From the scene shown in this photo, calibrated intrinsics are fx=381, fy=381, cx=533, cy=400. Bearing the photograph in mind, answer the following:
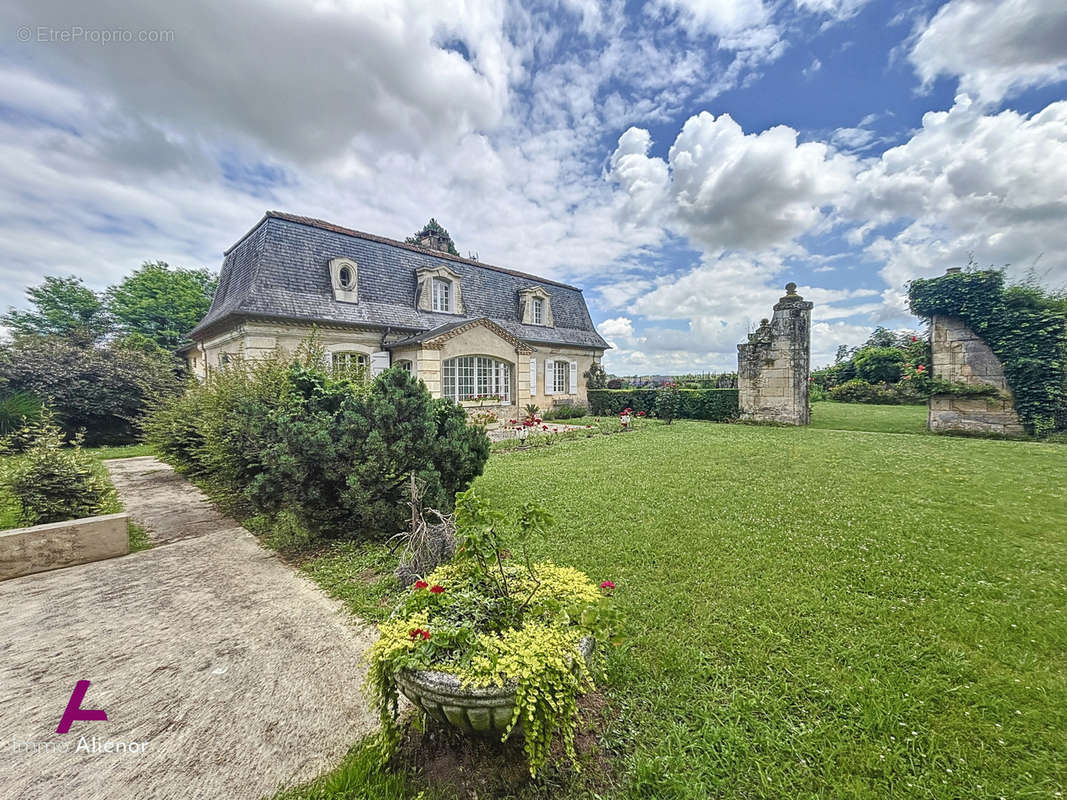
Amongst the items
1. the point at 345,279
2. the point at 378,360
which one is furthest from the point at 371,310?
the point at 378,360

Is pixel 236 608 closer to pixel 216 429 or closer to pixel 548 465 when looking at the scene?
pixel 216 429

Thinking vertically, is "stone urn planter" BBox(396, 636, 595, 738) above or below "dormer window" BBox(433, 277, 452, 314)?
below

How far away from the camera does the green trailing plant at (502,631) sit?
146 centimetres

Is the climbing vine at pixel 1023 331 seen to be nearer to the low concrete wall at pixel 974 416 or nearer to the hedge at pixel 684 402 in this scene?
the low concrete wall at pixel 974 416

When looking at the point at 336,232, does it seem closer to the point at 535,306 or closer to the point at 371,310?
the point at 371,310

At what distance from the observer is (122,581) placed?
3.50 metres

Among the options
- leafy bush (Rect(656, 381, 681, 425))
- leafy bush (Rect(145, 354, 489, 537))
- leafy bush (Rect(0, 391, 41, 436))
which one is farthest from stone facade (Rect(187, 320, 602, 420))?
leafy bush (Rect(656, 381, 681, 425))

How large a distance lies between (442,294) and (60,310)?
27.1 m

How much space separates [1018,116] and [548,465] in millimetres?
12028

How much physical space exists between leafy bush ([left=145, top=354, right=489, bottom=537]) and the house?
4727 millimetres

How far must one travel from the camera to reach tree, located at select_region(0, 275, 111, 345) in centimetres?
2273

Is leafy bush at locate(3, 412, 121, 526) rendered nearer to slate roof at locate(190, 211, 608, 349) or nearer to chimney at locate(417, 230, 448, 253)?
slate roof at locate(190, 211, 608, 349)

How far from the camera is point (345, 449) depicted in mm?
4027

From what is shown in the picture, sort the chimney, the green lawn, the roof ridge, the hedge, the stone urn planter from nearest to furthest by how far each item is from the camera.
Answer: the stone urn planter
the green lawn
the roof ridge
the hedge
the chimney
